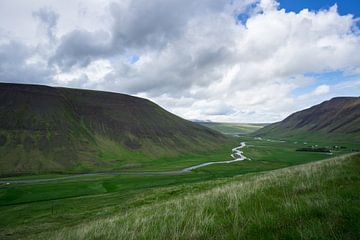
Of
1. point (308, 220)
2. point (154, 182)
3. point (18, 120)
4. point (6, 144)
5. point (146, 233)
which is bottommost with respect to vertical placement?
point (154, 182)

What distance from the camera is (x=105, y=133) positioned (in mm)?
187875

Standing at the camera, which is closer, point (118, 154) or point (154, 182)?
point (154, 182)

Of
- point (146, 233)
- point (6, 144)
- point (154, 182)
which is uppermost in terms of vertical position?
point (6, 144)

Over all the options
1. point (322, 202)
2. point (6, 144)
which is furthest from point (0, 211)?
point (6, 144)

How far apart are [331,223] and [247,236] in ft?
5.22

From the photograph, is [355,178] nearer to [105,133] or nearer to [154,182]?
[154,182]

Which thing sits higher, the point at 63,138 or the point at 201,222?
the point at 63,138

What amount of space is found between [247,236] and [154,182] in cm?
7455

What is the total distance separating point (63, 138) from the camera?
522ft

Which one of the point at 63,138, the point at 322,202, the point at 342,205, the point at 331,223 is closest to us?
the point at 331,223

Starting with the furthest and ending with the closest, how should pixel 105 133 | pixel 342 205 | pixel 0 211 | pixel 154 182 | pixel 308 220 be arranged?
pixel 105 133 < pixel 154 182 < pixel 0 211 < pixel 342 205 < pixel 308 220

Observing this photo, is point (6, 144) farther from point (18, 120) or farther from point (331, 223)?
point (331, 223)

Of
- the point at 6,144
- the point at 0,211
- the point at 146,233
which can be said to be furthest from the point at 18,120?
the point at 146,233

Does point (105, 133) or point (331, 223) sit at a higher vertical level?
point (105, 133)
